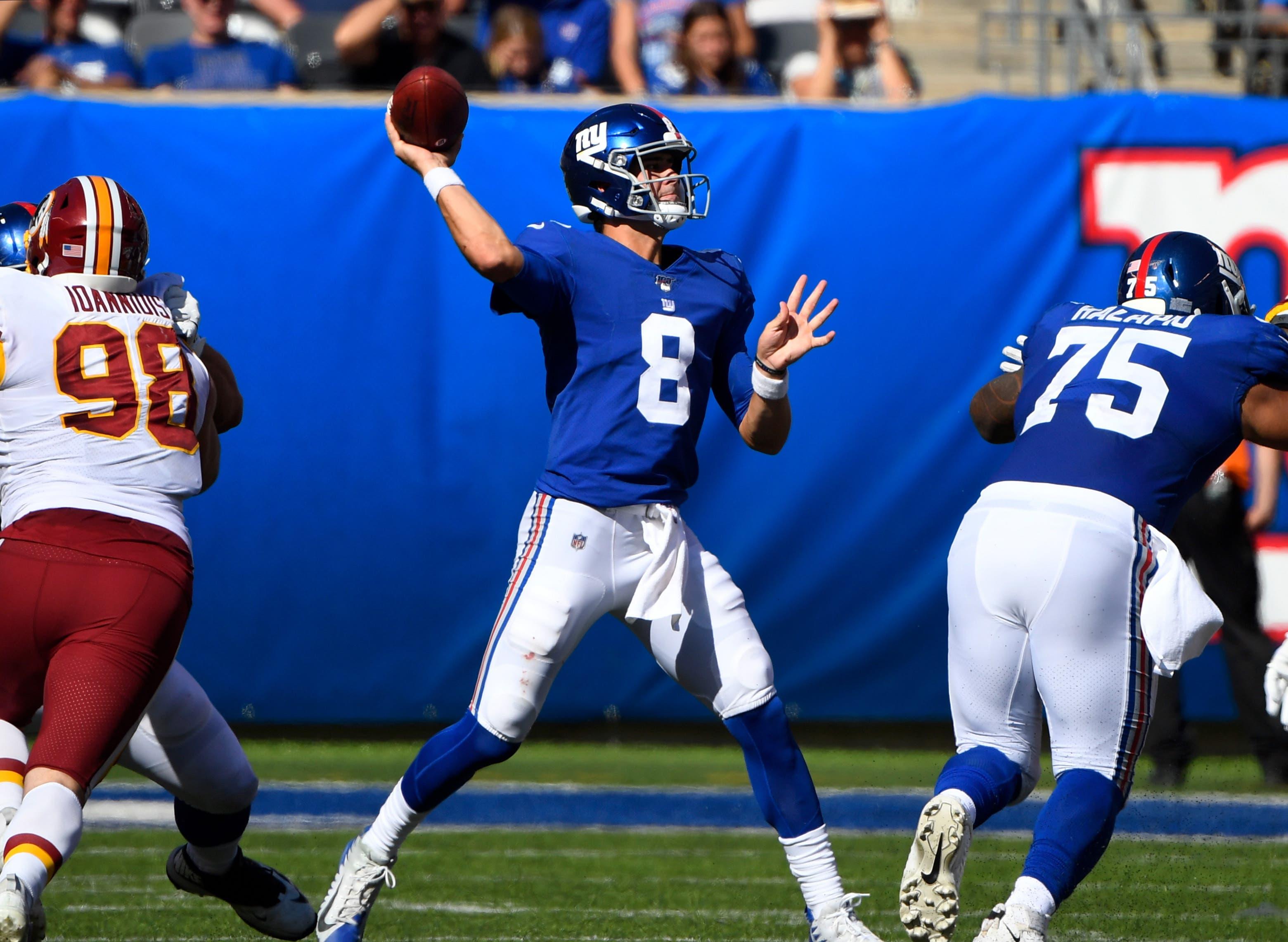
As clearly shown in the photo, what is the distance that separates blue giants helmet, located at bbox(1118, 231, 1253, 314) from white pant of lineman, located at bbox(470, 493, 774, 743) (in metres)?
1.14

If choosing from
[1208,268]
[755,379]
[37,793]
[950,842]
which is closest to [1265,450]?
[1208,268]

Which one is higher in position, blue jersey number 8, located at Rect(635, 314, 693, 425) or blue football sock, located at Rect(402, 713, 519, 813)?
blue jersey number 8, located at Rect(635, 314, 693, 425)

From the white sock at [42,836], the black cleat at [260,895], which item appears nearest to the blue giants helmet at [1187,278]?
the black cleat at [260,895]

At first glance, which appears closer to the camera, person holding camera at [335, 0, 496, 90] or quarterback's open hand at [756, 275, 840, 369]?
quarterback's open hand at [756, 275, 840, 369]

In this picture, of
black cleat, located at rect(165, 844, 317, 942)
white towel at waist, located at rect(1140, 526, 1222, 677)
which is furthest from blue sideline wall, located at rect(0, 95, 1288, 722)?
white towel at waist, located at rect(1140, 526, 1222, 677)

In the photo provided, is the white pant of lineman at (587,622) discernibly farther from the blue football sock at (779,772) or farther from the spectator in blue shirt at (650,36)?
the spectator in blue shirt at (650,36)

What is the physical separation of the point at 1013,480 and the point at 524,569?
107 cm

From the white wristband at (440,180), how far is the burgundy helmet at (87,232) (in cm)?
62

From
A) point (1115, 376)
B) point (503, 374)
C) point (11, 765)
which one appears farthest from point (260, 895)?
point (503, 374)

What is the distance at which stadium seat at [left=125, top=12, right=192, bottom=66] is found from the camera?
8.09 metres

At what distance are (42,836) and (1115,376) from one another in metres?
2.25

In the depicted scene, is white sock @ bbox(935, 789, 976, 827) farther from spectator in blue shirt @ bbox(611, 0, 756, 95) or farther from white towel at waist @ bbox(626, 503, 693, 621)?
spectator in blue shirt @ bbox(611, 0, 756, 95)

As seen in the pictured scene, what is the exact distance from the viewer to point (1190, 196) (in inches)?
255

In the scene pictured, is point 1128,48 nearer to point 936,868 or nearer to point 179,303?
point 179,303
